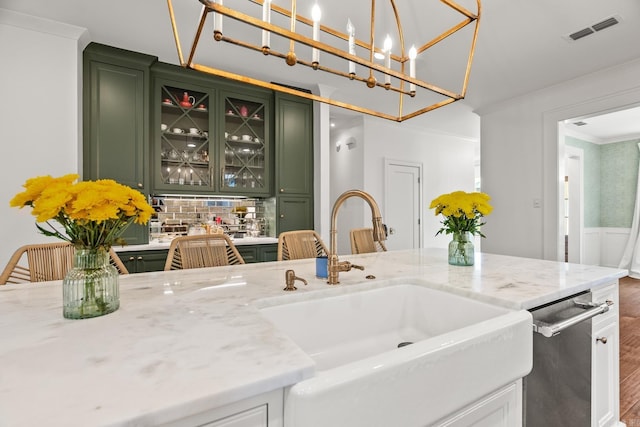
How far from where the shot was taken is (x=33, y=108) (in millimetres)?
2316

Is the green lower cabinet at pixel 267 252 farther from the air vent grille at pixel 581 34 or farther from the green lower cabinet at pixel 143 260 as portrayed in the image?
the air vent grille at pixel 581 34

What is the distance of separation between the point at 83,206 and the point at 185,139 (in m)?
2.73

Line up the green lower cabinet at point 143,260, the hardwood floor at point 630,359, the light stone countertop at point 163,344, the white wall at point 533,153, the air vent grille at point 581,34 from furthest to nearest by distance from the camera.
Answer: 1. the white wall at point 533,153
2. the green lower cabinet at point 143,260
3. the air vent grille at point 581,34
4. the hardwood floor at point 630,359
5. the light stone countertop at point 163,344

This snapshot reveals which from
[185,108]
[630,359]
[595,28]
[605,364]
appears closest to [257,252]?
[185,108]

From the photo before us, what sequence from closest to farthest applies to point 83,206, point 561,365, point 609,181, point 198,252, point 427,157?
point 83,206
point 561,365
point 198,252
point 427,157
point 609,181

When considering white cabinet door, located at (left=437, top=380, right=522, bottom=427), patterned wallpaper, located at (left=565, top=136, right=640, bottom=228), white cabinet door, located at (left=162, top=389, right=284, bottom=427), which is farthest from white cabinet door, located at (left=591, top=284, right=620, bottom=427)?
patterned wallpaper, located at (left=565, top=136, right=640, bottom=228)

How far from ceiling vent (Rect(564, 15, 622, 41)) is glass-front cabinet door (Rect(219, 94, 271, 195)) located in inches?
112

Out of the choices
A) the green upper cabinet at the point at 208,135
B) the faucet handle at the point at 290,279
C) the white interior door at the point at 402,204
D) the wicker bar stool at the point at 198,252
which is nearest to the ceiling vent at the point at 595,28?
the white interior door at the point at 402,204

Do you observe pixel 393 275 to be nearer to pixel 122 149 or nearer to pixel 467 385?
pixel 467 385

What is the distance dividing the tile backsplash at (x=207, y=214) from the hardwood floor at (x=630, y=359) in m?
3.18

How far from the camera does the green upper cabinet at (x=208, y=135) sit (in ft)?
10.1

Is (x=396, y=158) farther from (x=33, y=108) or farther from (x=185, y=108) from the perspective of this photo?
(x=33, y=108)

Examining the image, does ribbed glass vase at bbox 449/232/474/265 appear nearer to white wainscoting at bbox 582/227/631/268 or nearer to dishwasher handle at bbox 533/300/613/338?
dishwasher handle at bbox 533/300/613/338

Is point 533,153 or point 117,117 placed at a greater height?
point 117,117
